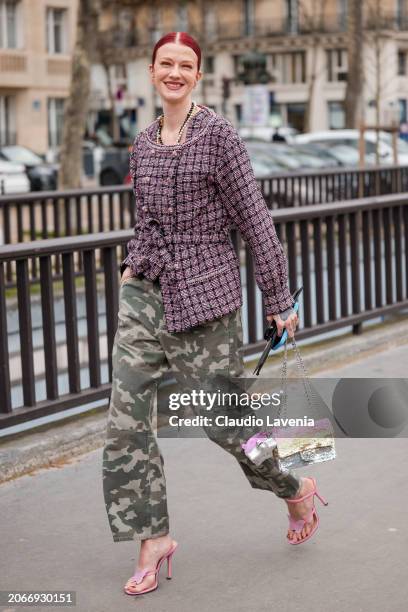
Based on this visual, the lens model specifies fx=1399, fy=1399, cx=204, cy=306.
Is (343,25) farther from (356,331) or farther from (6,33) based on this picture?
(356,331)

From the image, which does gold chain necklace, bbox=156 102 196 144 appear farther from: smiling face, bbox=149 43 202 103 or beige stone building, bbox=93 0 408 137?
beige stone building, bbox=93 0 408 137

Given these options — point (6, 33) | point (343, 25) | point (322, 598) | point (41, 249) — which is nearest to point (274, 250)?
point (322, 598)

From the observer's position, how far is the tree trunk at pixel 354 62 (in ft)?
133

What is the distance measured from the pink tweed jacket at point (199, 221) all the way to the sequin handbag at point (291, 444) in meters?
0.33

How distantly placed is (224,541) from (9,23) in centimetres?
5835

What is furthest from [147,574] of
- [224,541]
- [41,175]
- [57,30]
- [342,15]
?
[342,15]

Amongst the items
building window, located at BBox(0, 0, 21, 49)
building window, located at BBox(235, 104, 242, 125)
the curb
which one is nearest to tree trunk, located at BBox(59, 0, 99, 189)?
the curb

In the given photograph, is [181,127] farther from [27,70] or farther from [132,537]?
[27,70]

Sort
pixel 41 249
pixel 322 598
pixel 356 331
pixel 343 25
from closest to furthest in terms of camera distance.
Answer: pixel 322 598
pixel 41 249
pixel 356 331
pixel 343 25

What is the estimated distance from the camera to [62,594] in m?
→ 4.54

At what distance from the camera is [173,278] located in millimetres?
4523

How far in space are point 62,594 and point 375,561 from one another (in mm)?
1095

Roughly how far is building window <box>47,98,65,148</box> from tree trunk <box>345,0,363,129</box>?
2123cm

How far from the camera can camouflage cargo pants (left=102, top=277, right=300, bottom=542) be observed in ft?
14.8
